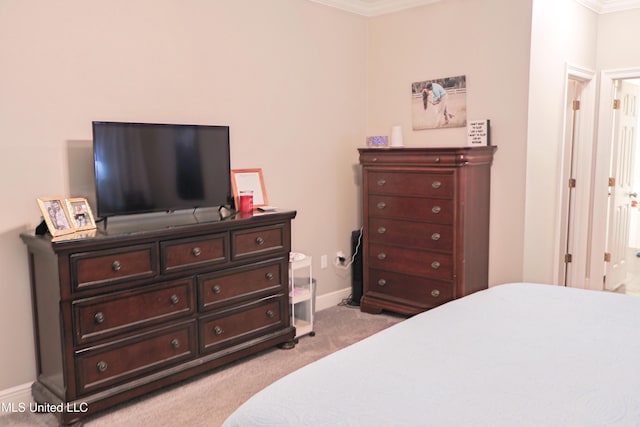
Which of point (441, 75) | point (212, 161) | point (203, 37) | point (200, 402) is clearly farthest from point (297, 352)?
point (441, 75)

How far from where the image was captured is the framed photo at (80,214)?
2729 mm

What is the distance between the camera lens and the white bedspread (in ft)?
4.38

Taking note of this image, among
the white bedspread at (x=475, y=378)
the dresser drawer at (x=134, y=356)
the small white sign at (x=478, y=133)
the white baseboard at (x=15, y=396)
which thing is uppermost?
the small white sign at (x=478, y=133)

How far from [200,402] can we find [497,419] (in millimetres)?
1987

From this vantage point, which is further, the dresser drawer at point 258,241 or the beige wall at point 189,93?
the dresser drawer at point 258,241

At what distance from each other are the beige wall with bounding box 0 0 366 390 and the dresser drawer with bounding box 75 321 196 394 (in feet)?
1.71

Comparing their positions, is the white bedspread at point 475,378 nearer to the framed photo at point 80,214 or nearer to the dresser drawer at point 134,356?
the dresser drawer at point 134,356

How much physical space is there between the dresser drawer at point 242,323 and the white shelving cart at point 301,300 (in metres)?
0.18

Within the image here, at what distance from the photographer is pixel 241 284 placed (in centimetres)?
328

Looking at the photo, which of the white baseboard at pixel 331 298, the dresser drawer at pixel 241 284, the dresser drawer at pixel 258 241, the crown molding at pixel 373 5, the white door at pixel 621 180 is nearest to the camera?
the dresser drawer at pixel 241 284

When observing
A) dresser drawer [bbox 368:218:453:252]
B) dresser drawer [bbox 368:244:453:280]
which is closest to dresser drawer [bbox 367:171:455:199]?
dresser drawer [bbox 368:218:453:252]

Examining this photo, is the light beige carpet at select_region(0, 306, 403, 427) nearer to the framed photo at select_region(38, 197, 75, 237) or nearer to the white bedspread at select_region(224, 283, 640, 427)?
the framed photo at select_region(38, 197, 75, 237)

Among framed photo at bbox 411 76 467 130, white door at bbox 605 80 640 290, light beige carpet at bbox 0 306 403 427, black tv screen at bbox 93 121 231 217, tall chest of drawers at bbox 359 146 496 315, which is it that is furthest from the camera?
white door at bbox 605 80 640 290

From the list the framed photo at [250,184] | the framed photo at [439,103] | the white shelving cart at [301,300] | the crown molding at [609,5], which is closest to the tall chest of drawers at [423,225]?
the framed photo at [439,103]
